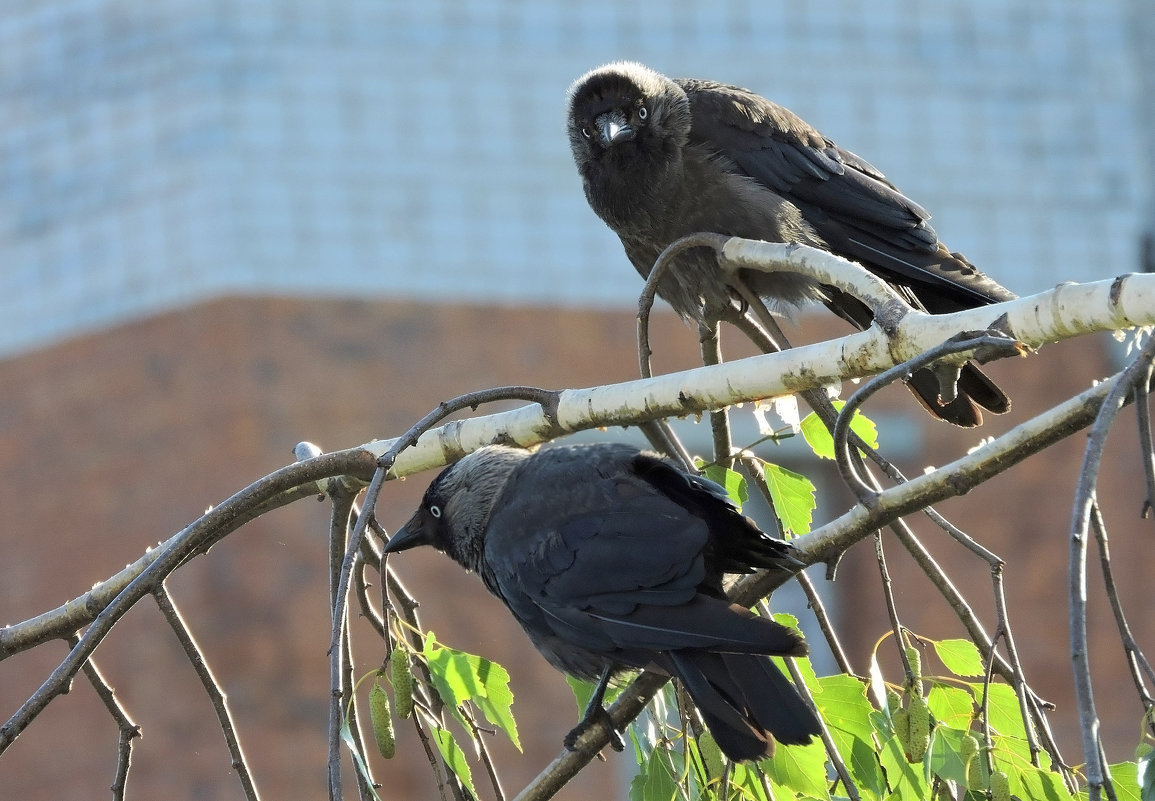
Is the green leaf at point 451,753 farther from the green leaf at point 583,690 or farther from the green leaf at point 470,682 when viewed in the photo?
the green leaf at point 583,690

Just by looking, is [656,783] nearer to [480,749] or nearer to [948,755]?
[480,749]

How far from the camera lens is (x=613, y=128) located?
14.8 feet

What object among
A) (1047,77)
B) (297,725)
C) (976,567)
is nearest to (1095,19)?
(1047,77)

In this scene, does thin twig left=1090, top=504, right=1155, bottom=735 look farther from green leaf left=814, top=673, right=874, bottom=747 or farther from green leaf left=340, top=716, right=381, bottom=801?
green leaf left=340, top=716, right=381, bottom=801

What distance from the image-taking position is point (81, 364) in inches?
416

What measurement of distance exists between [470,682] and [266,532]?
7.58 metres

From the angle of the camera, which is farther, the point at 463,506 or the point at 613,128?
the point at 613,128

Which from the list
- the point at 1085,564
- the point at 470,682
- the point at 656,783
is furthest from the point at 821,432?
the point at 1085,564

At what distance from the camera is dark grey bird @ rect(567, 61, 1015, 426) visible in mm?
4152

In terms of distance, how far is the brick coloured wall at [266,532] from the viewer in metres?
9.95

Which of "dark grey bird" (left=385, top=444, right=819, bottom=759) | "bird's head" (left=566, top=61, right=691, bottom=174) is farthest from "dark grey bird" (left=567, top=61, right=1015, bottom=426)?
"dark grey bird" (left=385, top=444, right=819, bottom=759)

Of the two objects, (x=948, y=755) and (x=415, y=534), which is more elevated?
(x=415, y=534)

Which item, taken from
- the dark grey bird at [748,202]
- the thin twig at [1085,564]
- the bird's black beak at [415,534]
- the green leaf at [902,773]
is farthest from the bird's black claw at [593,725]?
the dark grey bird at [748,202]

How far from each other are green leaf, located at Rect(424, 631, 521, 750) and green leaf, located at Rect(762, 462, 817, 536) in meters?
0.68
